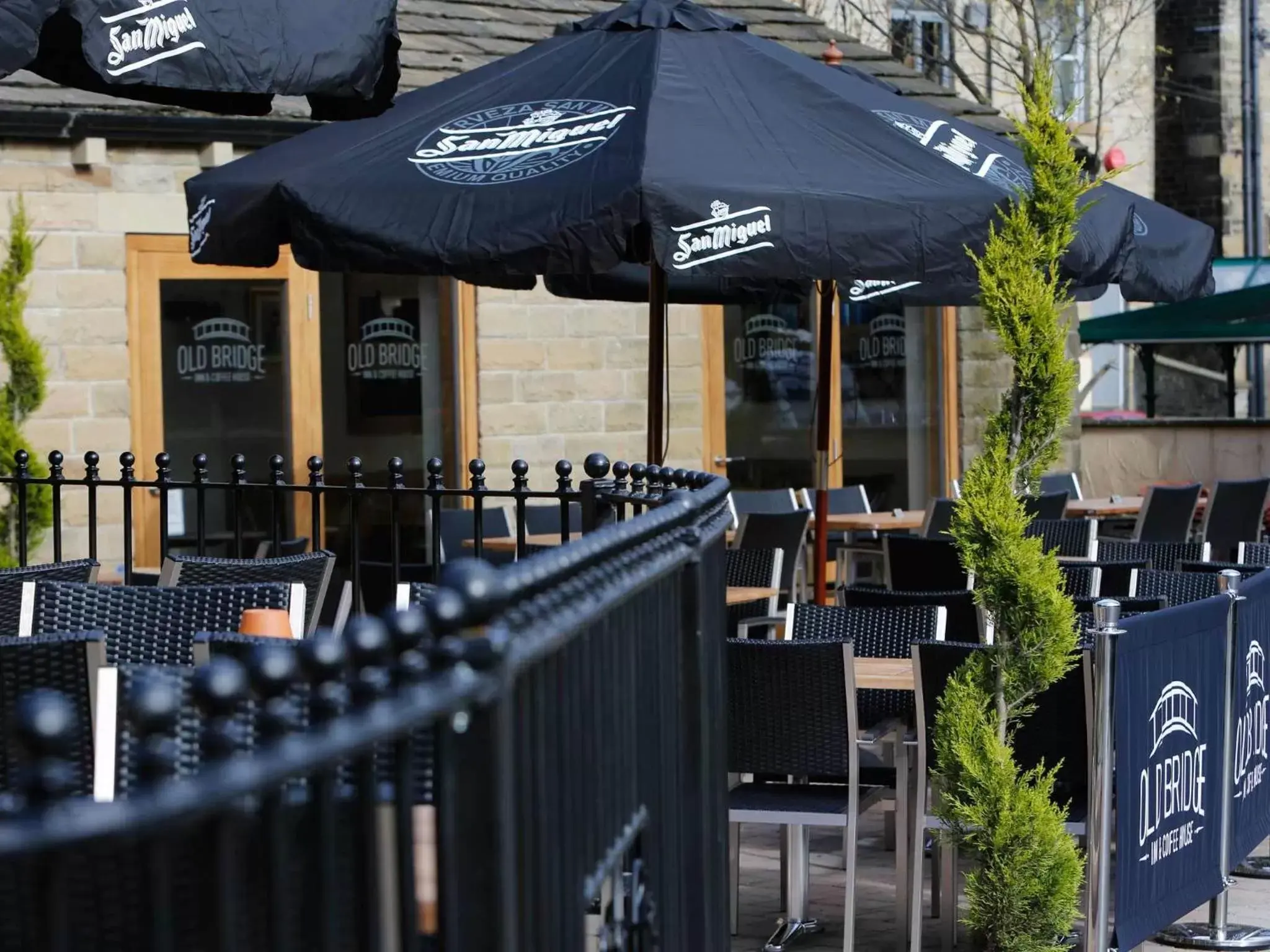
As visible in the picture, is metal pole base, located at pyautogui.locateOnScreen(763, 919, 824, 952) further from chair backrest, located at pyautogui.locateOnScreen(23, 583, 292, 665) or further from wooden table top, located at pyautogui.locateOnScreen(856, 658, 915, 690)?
chair backrest, located at pyautogui.locateOnScreen(23, 583, 292, 665)

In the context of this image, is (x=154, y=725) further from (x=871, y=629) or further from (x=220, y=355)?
(x=220, y=355)

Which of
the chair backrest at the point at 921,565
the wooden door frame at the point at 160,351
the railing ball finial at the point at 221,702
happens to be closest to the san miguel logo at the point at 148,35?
the railing ball finial at the point at 221,702

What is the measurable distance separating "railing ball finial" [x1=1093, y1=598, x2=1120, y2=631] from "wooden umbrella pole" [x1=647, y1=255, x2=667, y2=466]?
8.62ft

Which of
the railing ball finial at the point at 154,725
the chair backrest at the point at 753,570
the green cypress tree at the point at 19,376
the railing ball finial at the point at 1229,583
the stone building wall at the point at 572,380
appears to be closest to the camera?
the railing ball finial at the point at 154,725

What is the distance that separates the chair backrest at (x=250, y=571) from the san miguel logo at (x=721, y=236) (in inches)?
64.9

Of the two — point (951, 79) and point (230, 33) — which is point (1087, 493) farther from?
point (230, 33)

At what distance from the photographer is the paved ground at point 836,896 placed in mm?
6113

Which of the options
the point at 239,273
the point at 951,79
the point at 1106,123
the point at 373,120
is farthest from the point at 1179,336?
the point at 373,120

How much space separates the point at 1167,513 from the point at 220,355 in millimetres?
5727

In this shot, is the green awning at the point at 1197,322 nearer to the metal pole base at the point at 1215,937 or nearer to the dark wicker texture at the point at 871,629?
the dark wicker texture at the point at 871,629

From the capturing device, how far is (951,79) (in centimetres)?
2027

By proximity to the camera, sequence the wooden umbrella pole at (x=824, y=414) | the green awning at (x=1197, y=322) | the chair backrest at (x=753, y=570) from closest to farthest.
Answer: the wooden umbrella pole at (x=824, y=414)
the chair backrest at (x=753, y=570)
the green awning at (x=1197, y=322)

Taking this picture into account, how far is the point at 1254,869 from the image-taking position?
22.2 ft

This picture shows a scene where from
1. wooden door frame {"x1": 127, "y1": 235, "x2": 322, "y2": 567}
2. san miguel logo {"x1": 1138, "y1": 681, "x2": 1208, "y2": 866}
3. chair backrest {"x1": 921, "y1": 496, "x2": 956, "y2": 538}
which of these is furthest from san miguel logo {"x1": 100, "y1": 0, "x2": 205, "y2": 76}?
chair backrest {"x1": 921, "y1": 496, "x2": 956, "y2": 538}
